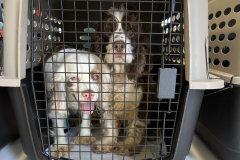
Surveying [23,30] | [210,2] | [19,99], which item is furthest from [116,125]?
[210,2]

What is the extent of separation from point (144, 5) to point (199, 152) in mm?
1185

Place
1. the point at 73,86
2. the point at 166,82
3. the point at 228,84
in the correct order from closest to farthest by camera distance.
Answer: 1. the point at 166,82
2. the point at 228,84
3. the point at 73,86

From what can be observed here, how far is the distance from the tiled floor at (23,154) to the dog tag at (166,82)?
0.52m

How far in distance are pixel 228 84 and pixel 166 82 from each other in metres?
0.34

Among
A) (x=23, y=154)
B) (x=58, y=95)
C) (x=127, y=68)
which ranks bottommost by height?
(x=23, y=154)

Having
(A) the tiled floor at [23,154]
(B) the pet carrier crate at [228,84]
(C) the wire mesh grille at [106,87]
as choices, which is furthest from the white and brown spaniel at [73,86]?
(B) the pet carrier crate at [228,84]

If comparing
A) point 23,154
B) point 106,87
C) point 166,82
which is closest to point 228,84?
point 166,82

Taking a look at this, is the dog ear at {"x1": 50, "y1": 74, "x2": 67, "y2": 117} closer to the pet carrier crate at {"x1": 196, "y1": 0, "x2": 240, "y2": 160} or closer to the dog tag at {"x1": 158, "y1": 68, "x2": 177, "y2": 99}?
the dog tag at {"x1": 158, "y1": 68, "x2": 177, "y2": 99}

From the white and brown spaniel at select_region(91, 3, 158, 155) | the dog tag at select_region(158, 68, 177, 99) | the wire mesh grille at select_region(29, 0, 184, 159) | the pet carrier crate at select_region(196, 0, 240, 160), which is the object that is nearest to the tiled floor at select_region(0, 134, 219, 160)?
the pet carrier crate at select_region(196, 0, 240, 160)

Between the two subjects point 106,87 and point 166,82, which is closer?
point 166,82

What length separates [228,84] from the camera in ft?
2.86

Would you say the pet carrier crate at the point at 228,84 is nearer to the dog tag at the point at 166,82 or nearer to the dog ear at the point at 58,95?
the dog tag at the point at 166,82

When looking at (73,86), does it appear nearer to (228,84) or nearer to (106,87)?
(106,87)

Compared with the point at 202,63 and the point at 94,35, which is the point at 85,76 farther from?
the point at 202,63
